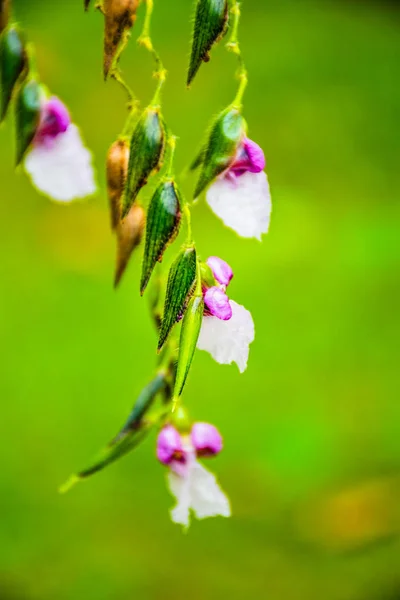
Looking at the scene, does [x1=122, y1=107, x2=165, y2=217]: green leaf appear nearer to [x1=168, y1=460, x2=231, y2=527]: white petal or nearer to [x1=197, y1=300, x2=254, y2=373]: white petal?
[x1=197, y1=300, x2=254, y2=373]: white petal

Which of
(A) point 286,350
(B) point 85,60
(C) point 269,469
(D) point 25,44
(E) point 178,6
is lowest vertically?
(C) point 269,469

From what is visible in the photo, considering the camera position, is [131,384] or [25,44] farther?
[131,384]

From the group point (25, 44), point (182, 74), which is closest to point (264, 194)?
point (25, 44)

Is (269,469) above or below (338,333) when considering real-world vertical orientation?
below

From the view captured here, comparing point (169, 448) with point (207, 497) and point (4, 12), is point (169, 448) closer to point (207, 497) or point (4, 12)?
point (207, 497)

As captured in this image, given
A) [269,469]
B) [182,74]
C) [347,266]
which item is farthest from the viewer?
[182,74]

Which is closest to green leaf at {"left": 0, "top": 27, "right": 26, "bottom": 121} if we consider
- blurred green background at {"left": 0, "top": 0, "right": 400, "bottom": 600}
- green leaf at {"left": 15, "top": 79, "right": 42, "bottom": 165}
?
green leaf at {"left": 15, "top": 79, "right": 42, "bottom": 165}

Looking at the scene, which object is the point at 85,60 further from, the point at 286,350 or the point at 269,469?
the point at 269,469

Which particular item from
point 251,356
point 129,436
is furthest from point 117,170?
point 251,356
